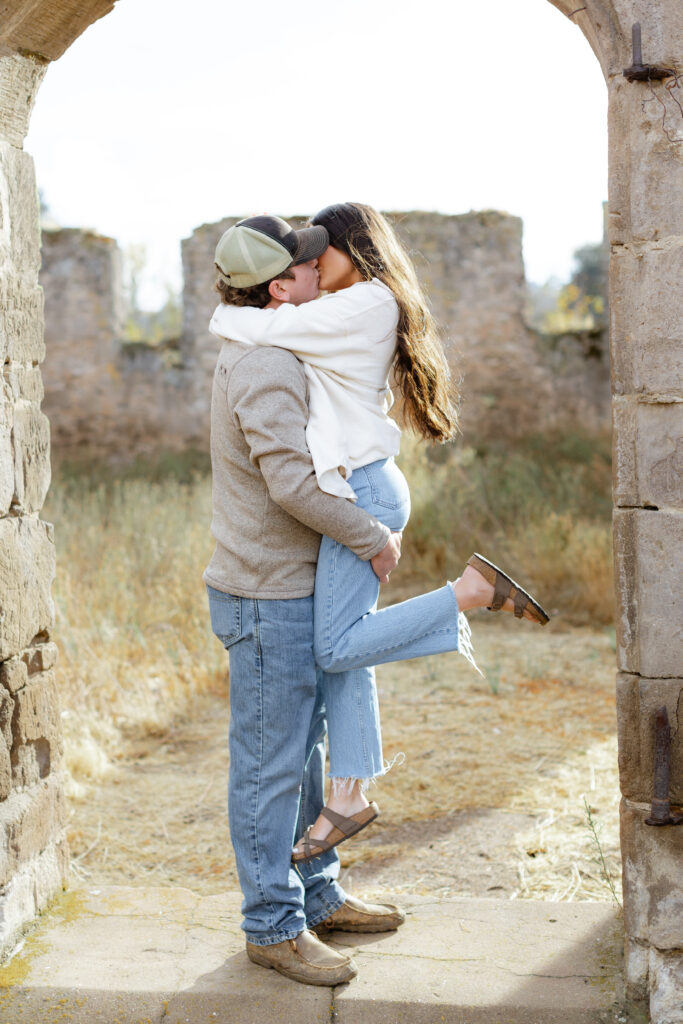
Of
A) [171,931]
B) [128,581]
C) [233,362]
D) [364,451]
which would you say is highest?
[233,362]

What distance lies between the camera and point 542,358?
458 inches

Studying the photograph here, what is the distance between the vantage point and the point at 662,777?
2.45m

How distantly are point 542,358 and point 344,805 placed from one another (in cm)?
962

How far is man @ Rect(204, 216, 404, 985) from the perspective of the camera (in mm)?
2498

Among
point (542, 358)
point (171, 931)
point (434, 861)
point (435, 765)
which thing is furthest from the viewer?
point (542, 358)

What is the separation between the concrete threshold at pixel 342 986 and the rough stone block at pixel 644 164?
1.88m

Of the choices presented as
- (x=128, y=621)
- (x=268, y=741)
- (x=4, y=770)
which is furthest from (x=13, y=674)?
(x=128, y=621)

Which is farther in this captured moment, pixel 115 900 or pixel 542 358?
pixel 542 358

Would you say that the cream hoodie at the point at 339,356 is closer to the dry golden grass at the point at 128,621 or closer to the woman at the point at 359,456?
the woman at the point at 359,456

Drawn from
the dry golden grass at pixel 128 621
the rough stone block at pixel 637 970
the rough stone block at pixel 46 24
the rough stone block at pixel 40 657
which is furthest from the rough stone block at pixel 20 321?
the dry golden grass at pixel 128 621

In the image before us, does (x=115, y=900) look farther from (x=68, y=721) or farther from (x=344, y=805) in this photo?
(x=68, y=721)

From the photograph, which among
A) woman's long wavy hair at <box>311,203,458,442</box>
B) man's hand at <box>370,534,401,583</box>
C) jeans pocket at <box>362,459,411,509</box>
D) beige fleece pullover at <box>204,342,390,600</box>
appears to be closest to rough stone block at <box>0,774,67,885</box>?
beige fleece pullover at <box>204,342,390,600</box>

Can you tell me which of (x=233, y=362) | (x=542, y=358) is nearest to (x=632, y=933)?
(x=233, y=362)

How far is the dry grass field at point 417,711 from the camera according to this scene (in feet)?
13.1
